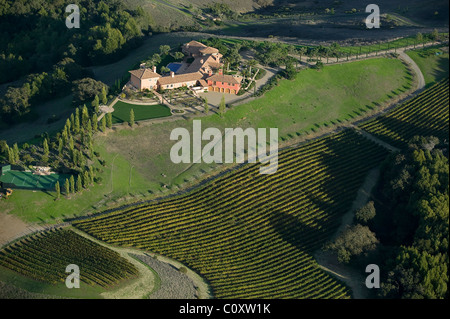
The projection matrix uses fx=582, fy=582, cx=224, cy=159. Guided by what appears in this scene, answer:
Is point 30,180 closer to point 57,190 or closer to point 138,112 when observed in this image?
point 57,190

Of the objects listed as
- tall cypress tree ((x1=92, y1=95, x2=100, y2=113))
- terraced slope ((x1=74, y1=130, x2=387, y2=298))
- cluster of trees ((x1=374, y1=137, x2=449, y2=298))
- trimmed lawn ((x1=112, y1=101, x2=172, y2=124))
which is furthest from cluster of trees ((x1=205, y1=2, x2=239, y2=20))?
cluster of trees ((x1=374, y1=137, x2=449, y2=298))

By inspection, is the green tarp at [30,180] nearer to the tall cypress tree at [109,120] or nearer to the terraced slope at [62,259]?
the terraced slope at [62,259]

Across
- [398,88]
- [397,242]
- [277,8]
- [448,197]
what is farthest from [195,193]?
[277,8]

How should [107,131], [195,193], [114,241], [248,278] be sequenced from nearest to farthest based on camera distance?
[248,278], [114,241], [195,193], [107,131]

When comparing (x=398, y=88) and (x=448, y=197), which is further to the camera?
(x=398, y=88)

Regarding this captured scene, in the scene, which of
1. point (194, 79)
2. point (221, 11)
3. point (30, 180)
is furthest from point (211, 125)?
point (221, 11)
